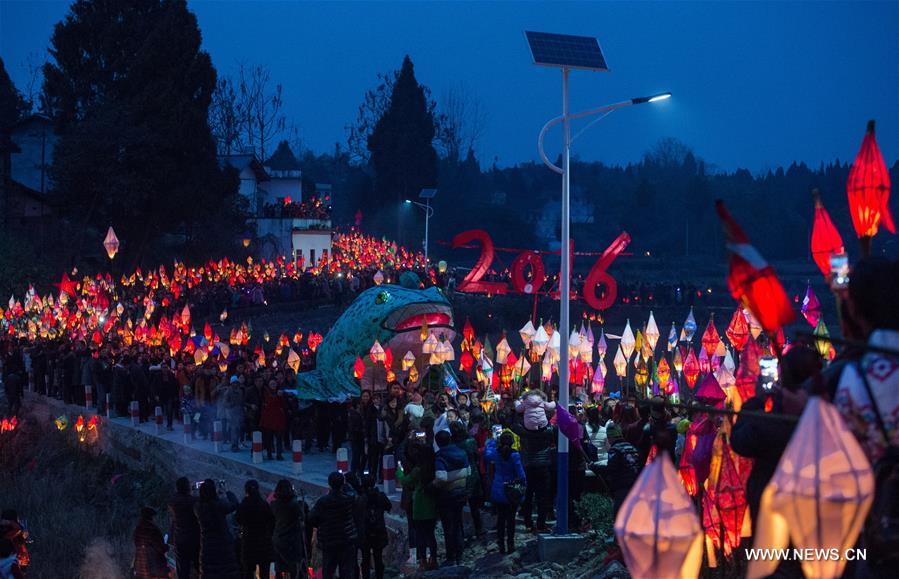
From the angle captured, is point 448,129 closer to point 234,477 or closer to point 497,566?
point 234,477

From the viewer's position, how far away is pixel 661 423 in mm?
9594

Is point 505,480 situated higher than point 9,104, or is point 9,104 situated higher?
point 9,104

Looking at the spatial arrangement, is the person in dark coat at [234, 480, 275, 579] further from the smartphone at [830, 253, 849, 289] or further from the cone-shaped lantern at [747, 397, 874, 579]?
the cone-shaped lantern at [747, 397, 874, 579]

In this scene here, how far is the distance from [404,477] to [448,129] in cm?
6850

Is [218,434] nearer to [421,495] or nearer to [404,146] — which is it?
[421,495]

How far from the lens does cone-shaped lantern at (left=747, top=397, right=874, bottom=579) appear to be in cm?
385

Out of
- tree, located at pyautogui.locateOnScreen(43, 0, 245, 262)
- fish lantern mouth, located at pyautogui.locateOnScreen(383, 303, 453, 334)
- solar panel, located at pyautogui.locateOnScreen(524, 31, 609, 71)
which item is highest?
tree, located at pyautogui.locateOnScreen(43, 0, 245, 262)

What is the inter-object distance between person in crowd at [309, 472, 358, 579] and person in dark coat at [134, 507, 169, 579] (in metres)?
2.13

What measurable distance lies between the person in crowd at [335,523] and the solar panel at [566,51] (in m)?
5.76

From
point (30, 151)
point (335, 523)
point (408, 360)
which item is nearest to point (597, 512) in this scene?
point (335, 523)

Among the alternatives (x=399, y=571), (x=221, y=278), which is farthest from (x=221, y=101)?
(x=399, y=571)

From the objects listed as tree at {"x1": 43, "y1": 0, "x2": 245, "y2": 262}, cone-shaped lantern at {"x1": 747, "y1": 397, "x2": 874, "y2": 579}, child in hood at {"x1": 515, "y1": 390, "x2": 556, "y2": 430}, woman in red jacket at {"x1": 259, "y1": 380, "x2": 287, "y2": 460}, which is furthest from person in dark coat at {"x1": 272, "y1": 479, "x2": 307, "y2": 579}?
tree at {"x1": 43, "y1": 0, "x2": 245, "y2": 262}

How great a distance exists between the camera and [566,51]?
12836 millimetres

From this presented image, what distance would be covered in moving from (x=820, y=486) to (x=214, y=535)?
25.8 ft
